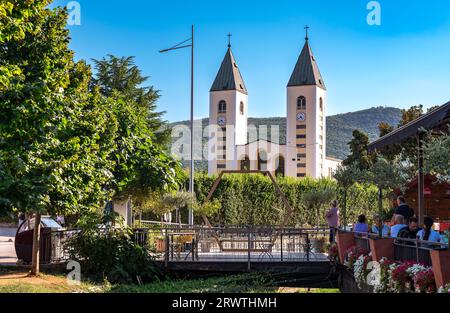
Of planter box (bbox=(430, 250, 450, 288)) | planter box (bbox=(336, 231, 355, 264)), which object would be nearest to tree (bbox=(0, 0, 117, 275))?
planter box (bbox=(336, 231, 355, 264))

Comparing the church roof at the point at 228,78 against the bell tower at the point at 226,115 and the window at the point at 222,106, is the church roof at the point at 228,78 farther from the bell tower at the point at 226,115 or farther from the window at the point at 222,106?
the window at the point at 222,106

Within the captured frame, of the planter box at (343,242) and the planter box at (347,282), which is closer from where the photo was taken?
the planter box at (347,282)

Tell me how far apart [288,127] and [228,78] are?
555 inches

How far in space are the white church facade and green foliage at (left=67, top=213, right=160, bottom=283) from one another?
81084mm

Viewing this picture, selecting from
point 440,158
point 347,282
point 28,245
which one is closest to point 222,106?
point 28,245

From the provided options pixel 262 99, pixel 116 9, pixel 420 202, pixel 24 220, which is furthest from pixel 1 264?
pixel 262 99

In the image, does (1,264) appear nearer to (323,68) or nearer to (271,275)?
(271,275)

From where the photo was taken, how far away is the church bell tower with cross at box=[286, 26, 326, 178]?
104 m

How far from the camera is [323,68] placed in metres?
105

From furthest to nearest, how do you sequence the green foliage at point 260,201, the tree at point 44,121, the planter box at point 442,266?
1. the green foliage at point 260,201
2. the tree at point 44,121
3. the planter box at point 442,266

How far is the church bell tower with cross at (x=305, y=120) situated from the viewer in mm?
103500

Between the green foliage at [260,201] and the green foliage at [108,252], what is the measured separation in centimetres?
2096

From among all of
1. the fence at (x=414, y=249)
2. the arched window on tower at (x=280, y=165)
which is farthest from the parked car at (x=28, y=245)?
the arched window on tower at (x=280, y=165)

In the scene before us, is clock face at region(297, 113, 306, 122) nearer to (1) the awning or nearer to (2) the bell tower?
(2) the bell tower
